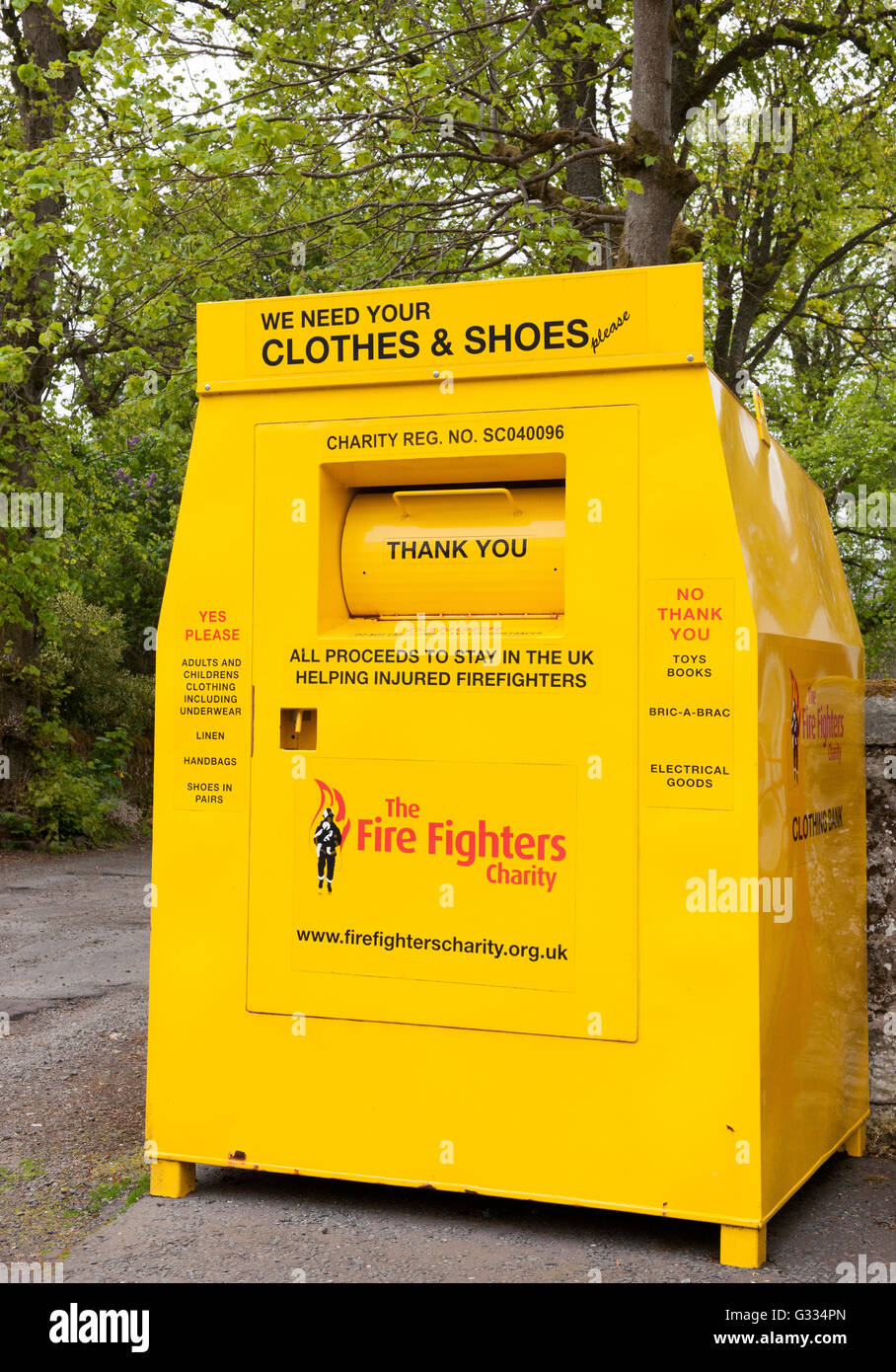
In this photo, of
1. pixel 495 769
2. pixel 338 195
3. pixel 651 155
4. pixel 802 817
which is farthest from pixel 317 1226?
pixel 338 195

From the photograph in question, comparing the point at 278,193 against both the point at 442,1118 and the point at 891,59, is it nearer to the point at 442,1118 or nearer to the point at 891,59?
the point at 891,59

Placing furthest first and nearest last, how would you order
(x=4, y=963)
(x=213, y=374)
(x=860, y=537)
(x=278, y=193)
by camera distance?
(x=860, y=537), (x=278, y=193), (x=4, y=963), (x=213, y=374)

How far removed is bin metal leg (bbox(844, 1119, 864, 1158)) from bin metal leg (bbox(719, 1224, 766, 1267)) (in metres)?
1.24

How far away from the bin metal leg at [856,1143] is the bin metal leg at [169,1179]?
2182 millimetres

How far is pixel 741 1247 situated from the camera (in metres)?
3.46

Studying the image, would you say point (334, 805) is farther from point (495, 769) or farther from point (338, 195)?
point (338, 195)

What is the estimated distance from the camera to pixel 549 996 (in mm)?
3607

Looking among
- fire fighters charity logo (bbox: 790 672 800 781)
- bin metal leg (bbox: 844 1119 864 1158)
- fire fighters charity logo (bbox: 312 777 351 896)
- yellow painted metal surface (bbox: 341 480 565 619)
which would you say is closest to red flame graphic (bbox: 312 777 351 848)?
fire fighters charity logo (bbox: 312 777 351 896)

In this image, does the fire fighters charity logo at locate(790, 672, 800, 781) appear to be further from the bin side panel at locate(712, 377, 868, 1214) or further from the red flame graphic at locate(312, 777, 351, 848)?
the red flame graphic at locate(312, 777, 351, 848)

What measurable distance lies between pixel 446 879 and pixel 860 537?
16104mm

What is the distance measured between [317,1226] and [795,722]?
6.32 ft

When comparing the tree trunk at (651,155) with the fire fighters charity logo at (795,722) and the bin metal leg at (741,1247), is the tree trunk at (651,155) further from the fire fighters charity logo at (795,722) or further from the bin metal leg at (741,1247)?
the bin metal leg at (741,1247)

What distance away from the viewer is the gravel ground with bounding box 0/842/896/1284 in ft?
11.4

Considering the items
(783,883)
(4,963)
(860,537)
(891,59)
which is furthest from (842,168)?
(783,883)
